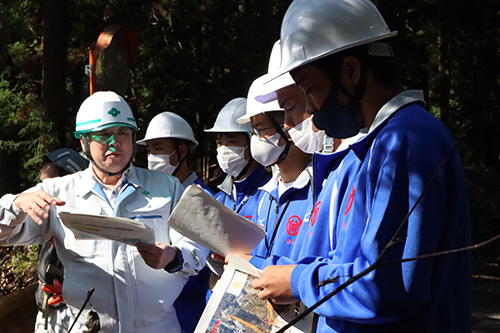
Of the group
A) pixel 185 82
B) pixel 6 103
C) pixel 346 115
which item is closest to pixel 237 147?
pixel 346 115

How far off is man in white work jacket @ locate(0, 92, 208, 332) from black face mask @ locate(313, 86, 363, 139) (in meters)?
1.46

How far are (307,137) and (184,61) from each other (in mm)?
9638

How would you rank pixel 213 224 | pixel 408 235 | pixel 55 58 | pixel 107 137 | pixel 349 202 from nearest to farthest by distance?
pixel 408 235
pixel 349 202
pixel 213 224
pixel 107 137
pixel 55 58

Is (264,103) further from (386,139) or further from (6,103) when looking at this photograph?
(6,103)

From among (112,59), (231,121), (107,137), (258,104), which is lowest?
(107,137)

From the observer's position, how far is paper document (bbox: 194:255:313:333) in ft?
7.31

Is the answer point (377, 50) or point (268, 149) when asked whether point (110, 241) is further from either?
point (377, 50)

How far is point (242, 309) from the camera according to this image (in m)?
2.29

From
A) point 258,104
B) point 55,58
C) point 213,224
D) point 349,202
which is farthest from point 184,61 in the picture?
point 349,202

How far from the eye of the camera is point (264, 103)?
4.04m

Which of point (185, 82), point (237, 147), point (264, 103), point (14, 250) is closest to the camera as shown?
point (264, 103)

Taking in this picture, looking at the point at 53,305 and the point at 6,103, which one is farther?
the point at 6,103

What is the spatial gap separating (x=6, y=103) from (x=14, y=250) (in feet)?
8.23

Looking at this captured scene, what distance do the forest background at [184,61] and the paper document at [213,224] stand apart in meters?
6.55
